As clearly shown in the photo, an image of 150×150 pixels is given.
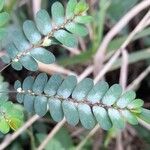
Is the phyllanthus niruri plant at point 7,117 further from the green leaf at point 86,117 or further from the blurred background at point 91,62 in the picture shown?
the blurred background at point 91,62

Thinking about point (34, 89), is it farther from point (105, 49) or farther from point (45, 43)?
point (105, 49)

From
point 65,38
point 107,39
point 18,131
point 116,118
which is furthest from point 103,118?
point 107,39

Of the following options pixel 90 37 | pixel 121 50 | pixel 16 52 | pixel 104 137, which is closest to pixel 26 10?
pixel 90 37

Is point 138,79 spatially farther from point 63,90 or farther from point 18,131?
point 63,90

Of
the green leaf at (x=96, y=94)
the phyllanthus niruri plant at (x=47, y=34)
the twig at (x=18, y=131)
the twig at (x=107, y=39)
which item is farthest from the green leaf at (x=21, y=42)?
the twig at (x=107, y=39)

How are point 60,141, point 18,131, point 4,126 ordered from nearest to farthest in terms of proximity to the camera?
1. point 4,126
2. point 18,131
3. point 60,141
